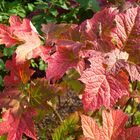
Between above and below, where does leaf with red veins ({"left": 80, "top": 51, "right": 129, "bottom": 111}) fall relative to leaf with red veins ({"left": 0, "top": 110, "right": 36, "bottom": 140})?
above

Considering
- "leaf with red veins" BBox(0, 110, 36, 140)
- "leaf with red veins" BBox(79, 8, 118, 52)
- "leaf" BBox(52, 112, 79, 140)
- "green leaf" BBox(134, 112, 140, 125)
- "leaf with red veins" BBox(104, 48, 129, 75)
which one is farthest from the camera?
"green leaf" BBox(134, 112, 140, 125)

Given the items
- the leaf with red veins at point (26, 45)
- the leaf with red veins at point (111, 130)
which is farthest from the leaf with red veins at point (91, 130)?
the leaf with red veins at point (26, 45)

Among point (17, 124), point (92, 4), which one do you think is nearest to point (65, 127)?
point (17, 124)

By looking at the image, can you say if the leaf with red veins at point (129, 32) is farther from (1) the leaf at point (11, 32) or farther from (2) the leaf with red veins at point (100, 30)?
(1) the leaf at point (11, 32)

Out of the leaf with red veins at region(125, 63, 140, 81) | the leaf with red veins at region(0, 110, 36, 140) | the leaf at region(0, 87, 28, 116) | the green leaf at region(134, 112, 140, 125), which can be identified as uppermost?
the leaf with red veins at region(125, 63, 140, 81)

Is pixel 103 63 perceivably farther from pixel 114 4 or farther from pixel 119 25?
pixel 114 4

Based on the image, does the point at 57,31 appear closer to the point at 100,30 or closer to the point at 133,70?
the point at 100,30

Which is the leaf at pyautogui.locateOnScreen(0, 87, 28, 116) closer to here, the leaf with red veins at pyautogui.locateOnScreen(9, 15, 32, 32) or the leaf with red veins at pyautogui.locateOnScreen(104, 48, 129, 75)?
the leaf with red veins at pyautogui.locateOnScreen(9, 15, 32, 32)

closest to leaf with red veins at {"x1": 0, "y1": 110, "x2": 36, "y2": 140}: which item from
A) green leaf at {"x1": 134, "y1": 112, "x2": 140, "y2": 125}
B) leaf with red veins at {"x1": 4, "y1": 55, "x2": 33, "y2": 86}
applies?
leaf with red veins at {"x1": 4, "y1": 55, "x2": 33, "y2": 86}
